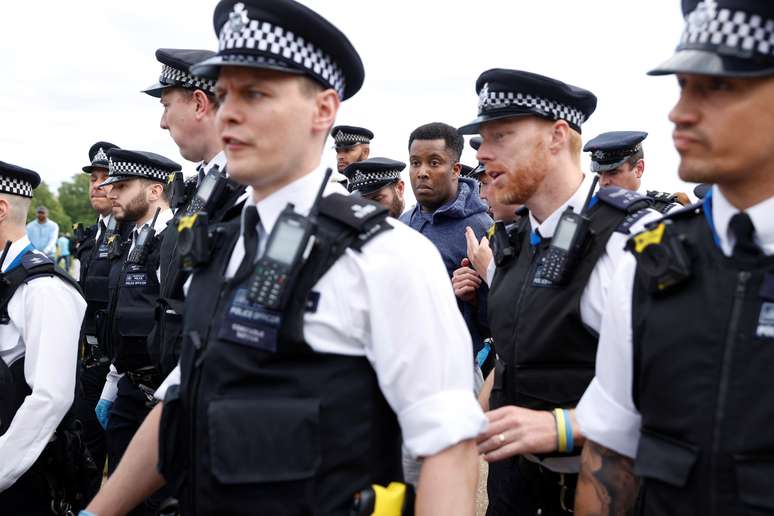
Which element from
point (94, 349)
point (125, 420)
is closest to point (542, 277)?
point (125, 420)

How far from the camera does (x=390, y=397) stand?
1.82 m

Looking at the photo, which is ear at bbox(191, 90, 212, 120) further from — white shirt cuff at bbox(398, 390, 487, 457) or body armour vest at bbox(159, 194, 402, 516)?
white shirt cuff at bbox(398, 390, 487, 457)

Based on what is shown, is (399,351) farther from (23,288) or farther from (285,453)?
(23,288)

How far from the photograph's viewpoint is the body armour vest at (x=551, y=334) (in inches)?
106

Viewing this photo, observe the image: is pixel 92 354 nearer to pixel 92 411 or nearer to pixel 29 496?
pixel 92 411

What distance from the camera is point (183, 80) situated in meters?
4.11

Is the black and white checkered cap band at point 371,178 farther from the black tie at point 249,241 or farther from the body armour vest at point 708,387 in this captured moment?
the body armour vest at point 708,387

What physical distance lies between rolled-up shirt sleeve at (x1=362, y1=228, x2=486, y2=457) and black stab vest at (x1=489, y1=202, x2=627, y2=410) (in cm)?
99

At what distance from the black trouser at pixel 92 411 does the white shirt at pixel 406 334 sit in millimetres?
3691

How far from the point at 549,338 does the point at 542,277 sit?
10.1 inches

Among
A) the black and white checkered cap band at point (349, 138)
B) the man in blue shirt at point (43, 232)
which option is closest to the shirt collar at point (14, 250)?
the black and white checkered cap band at point (349, 138)

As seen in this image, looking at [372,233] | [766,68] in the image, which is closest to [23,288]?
[372,233]

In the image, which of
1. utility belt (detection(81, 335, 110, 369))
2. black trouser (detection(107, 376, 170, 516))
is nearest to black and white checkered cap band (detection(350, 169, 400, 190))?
utility belt (detection(81, 335, 110, 369))

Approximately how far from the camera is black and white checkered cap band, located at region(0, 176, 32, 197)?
12.7 feet
